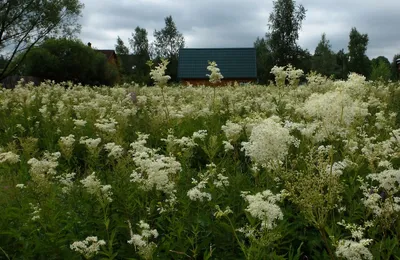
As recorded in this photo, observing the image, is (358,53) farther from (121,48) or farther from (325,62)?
(121,48)

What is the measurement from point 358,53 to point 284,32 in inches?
923

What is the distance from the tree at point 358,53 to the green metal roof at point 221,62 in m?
27.1

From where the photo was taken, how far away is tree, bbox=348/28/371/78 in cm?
8900

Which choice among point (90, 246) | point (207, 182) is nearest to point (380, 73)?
point (207, 182)

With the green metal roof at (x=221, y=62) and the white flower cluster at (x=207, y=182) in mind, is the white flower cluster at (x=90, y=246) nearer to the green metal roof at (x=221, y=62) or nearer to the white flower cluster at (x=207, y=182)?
the white flower cluster at (x=207, y=182)

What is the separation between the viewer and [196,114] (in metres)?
9.56

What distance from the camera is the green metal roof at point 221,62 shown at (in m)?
71.1

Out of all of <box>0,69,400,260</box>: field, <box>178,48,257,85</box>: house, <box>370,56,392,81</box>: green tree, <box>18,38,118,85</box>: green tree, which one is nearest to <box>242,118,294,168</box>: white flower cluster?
<box>0,69,400,260</box>: field

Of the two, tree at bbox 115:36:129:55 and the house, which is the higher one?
tree at bbox 115:36:129:55

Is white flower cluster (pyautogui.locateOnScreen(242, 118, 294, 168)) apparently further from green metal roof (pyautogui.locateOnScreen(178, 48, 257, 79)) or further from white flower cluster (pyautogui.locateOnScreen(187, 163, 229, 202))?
green metal roof (pyautogui.locateOnScreen(178, 48, 257, 79))

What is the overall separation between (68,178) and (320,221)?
2.94m

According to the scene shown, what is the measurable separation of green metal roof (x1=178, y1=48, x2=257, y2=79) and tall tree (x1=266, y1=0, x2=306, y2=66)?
13.5 feet

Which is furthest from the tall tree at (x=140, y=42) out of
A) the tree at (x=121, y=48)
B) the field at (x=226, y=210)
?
the field at (x=226, y=210)

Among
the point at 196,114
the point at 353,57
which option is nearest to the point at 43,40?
the point at 196,114
